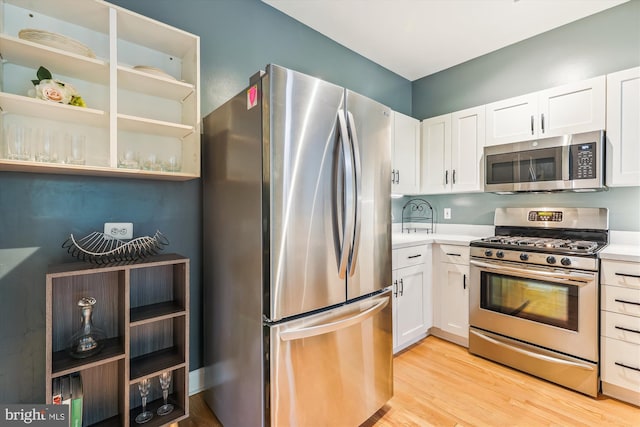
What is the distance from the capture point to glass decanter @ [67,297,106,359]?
1362mm

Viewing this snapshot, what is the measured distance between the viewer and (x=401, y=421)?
1.72 metres

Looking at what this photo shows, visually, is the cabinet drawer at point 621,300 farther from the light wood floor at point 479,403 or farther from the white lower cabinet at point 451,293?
the white lower cabinet at point 451,293

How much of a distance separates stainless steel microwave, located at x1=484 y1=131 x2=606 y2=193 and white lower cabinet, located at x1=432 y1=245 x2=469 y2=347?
723 millimetres

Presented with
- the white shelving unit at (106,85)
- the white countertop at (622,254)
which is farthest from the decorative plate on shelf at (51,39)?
the white countertop at (622,254)

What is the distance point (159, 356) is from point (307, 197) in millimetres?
1276

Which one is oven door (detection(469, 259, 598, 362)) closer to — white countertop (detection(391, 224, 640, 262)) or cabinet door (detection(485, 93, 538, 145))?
white countertop (detection(391, 224, 640, 262))

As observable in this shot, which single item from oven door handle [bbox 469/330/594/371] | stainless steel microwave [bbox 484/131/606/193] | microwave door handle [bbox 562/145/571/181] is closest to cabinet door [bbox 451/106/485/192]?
stainless steel microwave [bbox 484/131/606/193]

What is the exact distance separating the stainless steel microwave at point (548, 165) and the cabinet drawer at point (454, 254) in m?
0.64

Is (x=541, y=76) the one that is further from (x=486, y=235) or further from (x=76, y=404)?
(x=76, y=404)

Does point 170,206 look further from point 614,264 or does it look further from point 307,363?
point 614,264

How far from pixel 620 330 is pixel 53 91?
3435mm

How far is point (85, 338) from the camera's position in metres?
1.39

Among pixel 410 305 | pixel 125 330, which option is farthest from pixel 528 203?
pixel 125 330

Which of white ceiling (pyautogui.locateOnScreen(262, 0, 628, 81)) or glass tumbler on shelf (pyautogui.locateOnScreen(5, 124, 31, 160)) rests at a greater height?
white ceiling (pyautogui.locateOnScreen(262, 0, 628, 81))
